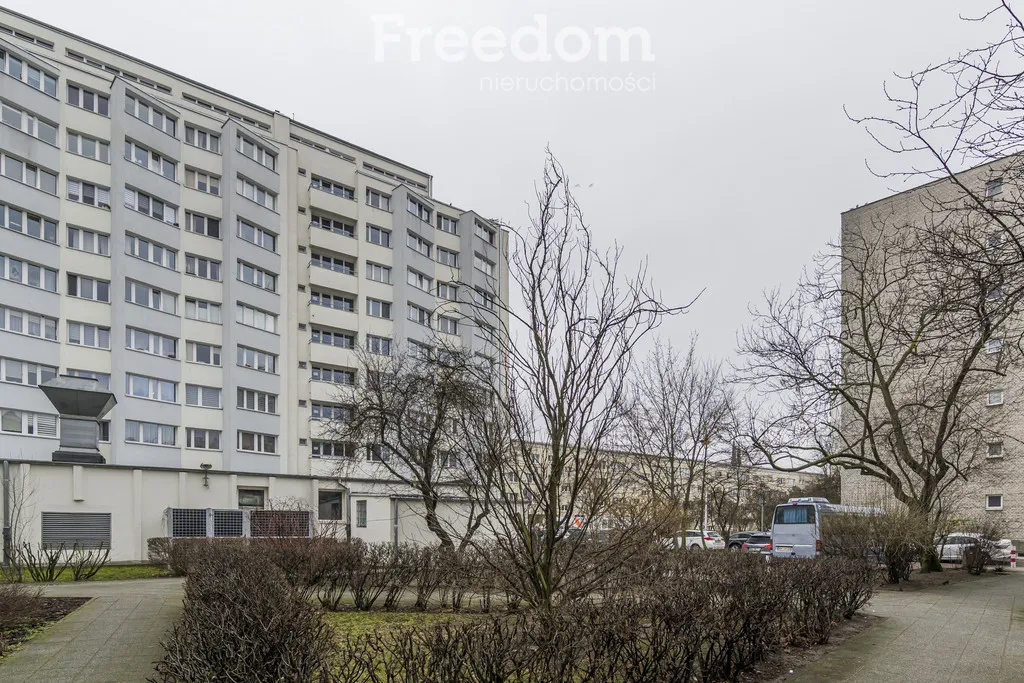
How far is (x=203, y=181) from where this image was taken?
4497cm

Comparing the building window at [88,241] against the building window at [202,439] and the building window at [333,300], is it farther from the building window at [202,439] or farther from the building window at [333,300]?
the building window at [333,300]

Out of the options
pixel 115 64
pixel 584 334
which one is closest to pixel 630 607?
pixel 584 334

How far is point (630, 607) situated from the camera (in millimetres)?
6465

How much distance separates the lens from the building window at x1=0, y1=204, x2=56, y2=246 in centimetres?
3603

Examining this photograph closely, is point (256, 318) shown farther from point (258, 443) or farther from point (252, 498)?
point (252, 498)

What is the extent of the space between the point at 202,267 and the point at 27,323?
964 centimetres

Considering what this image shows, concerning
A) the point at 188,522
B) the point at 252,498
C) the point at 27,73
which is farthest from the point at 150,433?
the point at 27,73

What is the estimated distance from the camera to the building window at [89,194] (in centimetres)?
3894

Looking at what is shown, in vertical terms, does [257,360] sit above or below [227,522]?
above

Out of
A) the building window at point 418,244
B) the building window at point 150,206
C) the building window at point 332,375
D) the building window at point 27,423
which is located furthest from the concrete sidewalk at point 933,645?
the building window at point 418,244

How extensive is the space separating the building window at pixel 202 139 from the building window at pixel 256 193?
2.12 m

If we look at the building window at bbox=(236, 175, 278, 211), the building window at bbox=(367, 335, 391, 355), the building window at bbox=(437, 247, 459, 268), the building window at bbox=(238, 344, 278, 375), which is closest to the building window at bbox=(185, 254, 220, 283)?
the building window at bbox=(238, 344, 278, 375)

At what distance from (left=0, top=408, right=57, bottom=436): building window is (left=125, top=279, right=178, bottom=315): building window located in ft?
22.9

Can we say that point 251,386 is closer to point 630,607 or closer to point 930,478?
point 930,478
